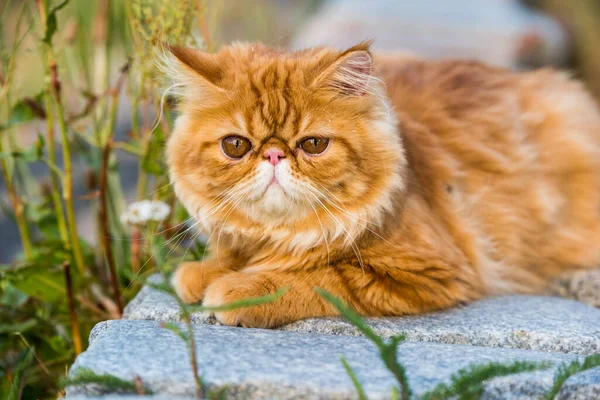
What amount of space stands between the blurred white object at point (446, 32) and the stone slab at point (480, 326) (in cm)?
430

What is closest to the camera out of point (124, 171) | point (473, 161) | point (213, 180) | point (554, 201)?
point (213, 180)

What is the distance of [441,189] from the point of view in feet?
8.25

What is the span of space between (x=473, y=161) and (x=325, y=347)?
1281 mm

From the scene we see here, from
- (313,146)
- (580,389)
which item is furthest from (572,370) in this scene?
(313,146)

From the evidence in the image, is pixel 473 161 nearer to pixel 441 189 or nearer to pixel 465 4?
pixel 441 189

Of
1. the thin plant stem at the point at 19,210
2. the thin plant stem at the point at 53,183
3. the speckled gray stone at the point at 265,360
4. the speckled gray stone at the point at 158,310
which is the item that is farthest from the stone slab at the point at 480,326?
the thin plant stem at the point at 19,210

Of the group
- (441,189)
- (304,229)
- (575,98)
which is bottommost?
(304,229)

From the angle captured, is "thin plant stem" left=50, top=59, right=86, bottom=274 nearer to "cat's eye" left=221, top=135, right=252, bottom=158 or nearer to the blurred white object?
"cat's eye" left=221, top=135, right=252, bottom=158

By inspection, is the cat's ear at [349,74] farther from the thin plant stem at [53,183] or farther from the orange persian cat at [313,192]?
the thin plant stem at [53,183]

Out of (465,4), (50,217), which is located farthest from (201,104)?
(465,4)

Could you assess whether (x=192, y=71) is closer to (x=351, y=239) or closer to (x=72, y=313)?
(x=351, y=239)

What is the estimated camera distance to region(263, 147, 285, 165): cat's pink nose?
200cm

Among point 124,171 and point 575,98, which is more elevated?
point 575,98

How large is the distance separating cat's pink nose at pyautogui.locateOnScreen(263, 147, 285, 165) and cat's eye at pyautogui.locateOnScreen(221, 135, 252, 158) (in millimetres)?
82
